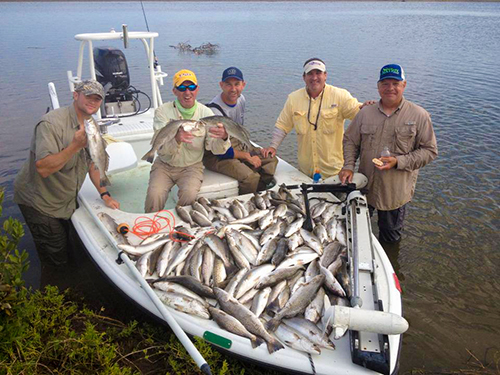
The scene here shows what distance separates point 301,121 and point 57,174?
Answer: 3358mm

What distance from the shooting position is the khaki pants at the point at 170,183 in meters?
5.24

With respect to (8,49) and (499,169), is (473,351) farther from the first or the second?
(8,49)

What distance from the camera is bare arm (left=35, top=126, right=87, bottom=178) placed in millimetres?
4184

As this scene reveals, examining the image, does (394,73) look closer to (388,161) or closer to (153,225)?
(388,161)

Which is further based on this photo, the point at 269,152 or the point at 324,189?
the point at 269,152

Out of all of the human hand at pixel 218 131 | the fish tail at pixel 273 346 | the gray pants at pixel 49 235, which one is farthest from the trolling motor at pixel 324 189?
the gray pants at pixel 49 235

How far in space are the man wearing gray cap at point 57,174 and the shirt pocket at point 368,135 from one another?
10.6 ft

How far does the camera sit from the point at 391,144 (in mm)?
4848

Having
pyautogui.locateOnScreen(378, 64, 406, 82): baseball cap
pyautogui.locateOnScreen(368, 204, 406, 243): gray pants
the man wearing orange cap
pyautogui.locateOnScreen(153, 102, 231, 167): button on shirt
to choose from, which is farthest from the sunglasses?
pyautogui.locateOnScreen(368, 204, 406, 243): gray pants

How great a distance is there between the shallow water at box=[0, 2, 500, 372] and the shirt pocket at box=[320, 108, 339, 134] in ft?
7.66

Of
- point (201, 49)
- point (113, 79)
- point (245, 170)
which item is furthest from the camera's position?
point (201, 49)

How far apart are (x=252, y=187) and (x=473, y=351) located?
3.40 m

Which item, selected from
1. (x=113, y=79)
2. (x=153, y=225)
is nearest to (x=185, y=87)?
(x=153, y=225)

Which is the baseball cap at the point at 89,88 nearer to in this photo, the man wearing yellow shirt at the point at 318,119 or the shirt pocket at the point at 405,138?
the man wearing yellow shirt at the point at 318,119
